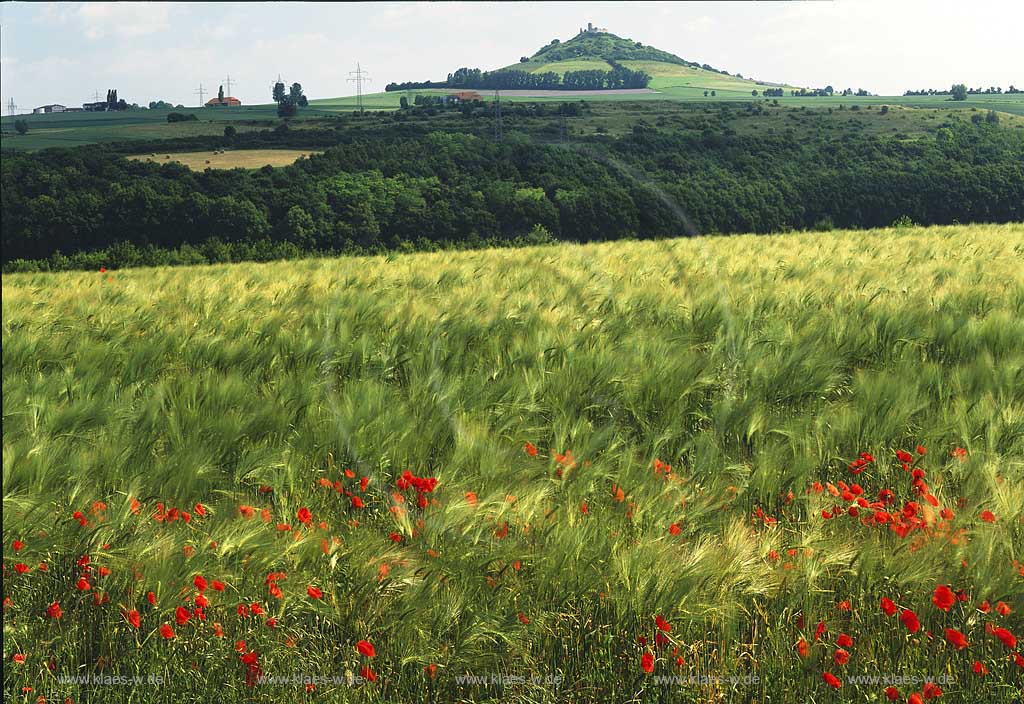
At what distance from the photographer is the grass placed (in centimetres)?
3266

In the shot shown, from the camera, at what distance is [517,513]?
8.64 ft

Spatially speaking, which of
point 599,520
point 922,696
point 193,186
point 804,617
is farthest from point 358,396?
point 193,186

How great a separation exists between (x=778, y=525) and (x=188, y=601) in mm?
1935

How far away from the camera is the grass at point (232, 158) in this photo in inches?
1286

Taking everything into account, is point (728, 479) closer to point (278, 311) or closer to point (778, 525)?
point (778, 525)

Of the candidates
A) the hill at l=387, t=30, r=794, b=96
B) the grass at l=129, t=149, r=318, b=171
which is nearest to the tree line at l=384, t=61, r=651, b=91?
the hill at l=387, t=30, r=794, b=96

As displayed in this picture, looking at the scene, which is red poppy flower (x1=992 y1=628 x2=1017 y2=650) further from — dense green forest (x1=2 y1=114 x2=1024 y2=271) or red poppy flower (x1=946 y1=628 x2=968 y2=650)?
dense green forest (x1=2 y1=114 x2=1024 y2=271)

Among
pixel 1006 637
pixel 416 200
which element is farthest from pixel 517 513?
pixel 416 200

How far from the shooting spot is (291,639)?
2.18m

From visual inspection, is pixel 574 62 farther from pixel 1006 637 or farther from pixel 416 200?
pixel 416 200

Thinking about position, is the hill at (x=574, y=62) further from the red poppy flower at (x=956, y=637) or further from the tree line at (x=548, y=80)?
the red poppy flower at (x=956, y=637)

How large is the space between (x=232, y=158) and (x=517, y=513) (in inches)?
1383

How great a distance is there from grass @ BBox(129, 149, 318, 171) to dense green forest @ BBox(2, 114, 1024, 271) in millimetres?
1192

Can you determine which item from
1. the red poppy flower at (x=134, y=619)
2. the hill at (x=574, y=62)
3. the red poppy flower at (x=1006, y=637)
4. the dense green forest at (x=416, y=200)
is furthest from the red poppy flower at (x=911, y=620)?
the dense green forest at (x=416, y=200)
